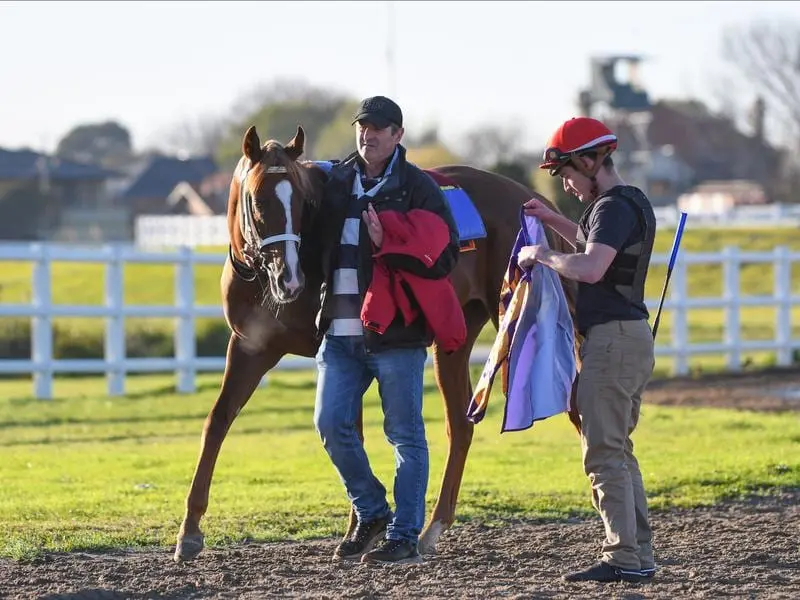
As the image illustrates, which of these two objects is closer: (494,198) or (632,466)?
(632,466)

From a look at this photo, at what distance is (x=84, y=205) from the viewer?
3693 inches

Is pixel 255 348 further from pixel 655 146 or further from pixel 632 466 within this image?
pixel 655 146

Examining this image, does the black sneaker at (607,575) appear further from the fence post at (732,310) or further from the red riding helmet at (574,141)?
the fence post at (732,310)

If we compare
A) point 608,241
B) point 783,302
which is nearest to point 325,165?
point 608,241

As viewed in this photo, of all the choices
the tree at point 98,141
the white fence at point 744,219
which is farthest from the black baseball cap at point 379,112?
the tree at point 98,141

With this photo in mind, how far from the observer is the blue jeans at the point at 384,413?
654 cm

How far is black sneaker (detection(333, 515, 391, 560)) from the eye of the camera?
6.77 m

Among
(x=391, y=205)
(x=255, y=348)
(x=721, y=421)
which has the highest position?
(x=391, y=205)

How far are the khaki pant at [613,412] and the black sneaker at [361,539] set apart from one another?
1093 mm

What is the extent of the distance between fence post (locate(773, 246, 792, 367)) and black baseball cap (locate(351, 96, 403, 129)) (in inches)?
574

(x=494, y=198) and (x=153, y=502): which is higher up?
(x=494, y=198)

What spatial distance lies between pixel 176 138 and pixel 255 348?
11553cm

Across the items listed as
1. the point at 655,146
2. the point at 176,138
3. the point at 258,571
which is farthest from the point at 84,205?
the point at 258,571

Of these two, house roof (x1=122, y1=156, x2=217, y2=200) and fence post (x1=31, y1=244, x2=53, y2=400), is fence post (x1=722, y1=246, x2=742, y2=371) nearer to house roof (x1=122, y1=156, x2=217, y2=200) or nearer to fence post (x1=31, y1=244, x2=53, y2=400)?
fence post (x1=31, y1=244, x2=53, y2=400)
